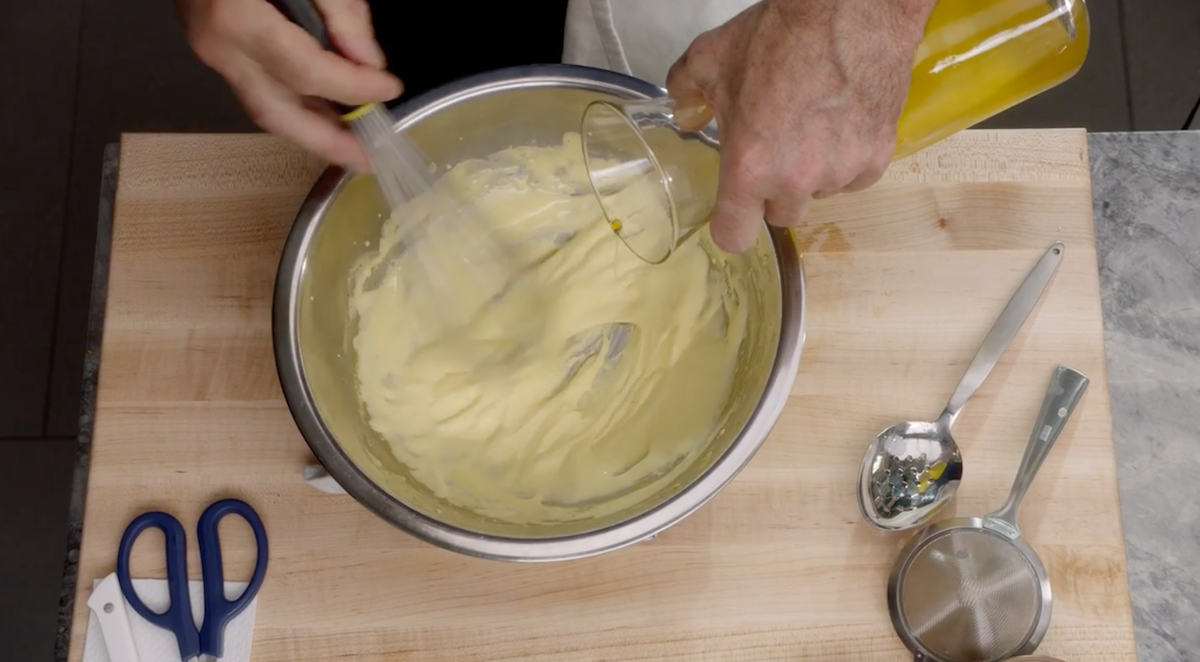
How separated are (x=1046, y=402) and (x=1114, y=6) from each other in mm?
1133

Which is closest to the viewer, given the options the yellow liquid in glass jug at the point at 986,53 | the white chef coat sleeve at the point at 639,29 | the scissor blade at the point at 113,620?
the yellow liquid in glass jug at the point at 986,53

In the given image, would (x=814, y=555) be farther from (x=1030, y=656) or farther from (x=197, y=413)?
(x=197, y=413)

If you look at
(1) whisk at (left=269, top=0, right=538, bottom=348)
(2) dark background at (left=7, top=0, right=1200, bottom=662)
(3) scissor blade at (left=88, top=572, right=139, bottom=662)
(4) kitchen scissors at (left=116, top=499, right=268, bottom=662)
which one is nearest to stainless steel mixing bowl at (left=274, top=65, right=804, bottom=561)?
(1) whisk at (left=269, top=0, right=538, bottom=348)

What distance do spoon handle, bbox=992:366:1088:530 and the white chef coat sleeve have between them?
1.52 feet

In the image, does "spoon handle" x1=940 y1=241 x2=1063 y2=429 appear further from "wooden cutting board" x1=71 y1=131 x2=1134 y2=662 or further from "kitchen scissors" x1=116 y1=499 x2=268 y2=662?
"kitchen scissors" x1=116 y1=499 x2=268 y2=662

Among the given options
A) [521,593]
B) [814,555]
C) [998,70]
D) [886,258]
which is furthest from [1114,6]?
[521,593]

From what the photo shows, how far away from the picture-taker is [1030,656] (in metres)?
0.71

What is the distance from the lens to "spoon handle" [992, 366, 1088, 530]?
78 cm

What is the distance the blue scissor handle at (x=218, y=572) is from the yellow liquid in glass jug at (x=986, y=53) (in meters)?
0.60

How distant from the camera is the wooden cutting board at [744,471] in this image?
2.50ft

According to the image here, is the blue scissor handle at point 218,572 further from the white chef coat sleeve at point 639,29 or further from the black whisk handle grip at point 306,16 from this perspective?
the white chef coat sleeve at point 639,29

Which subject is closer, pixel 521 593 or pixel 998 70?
pixel 998 70

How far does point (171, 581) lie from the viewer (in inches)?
29.3

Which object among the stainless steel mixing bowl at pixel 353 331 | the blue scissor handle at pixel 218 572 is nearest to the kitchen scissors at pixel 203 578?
the blue scissor handle at pixel 218 572
